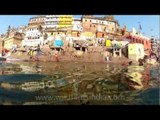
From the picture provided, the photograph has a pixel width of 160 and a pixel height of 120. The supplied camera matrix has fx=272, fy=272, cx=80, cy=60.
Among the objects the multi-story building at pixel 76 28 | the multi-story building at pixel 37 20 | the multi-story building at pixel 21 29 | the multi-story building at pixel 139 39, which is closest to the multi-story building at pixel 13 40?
the multi-story building at pixel 21 29

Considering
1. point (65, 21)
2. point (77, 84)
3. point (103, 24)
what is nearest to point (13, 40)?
point (65, 21)

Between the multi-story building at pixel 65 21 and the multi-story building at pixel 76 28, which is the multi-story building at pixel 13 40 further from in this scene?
the multi-story building at pixel 76 28

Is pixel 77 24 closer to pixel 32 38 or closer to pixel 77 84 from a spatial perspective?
pixel 32 38

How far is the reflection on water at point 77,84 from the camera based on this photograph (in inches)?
137

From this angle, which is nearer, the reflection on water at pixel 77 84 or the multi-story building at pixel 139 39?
the reflection on water at pixel 77 84

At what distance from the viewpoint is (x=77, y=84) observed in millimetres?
3537

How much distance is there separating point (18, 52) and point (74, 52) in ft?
2.48

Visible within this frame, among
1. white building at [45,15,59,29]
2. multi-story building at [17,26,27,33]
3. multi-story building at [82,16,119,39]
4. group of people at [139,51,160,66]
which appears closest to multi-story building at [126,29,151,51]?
group of people at [139,51,160,66]

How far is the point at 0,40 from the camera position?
3627mm
